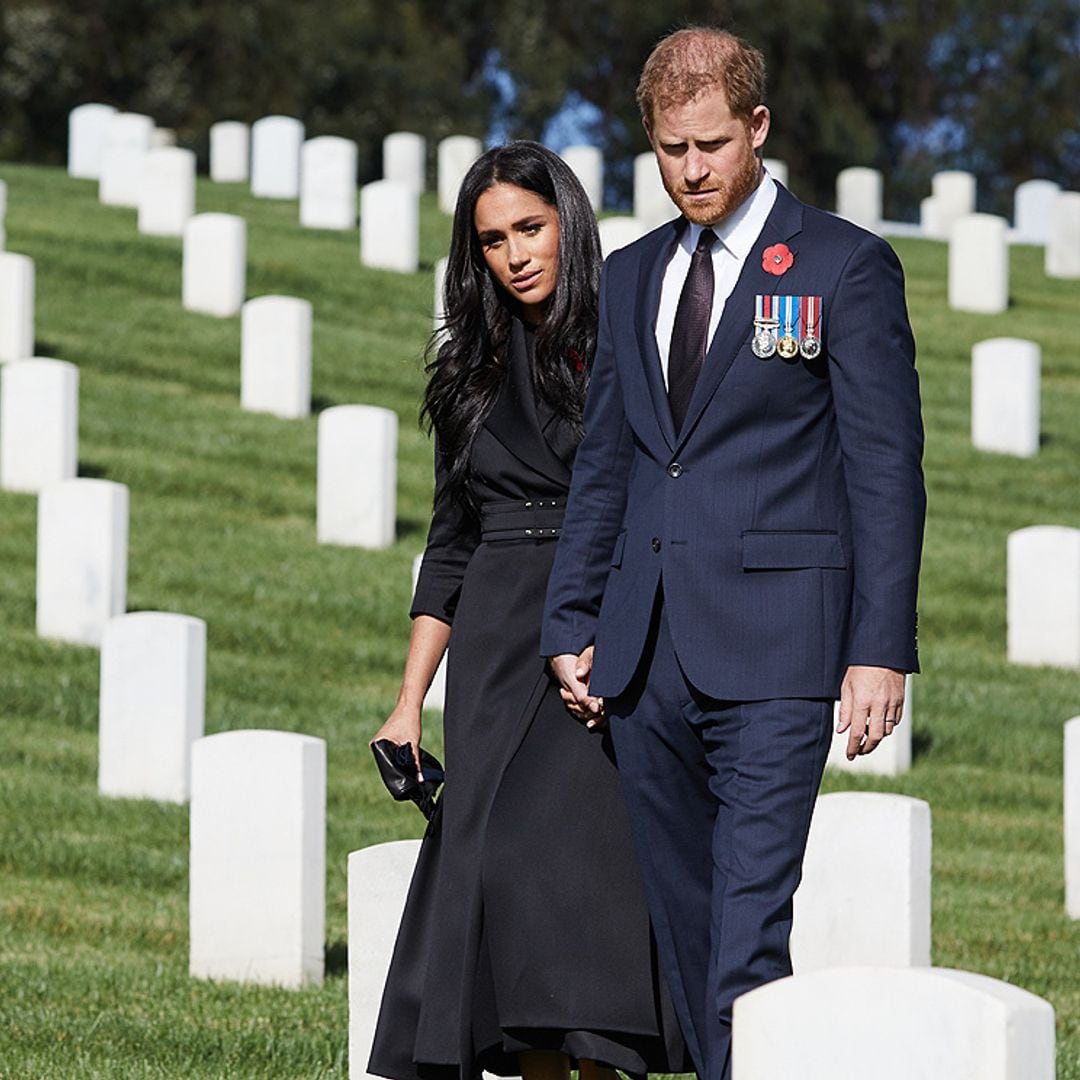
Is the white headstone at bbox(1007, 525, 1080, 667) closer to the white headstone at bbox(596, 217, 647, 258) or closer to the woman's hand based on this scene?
the white headstone at bbox(596, 217, 647, 258)

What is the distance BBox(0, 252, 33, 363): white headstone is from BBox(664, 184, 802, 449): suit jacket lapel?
12002 millimetres

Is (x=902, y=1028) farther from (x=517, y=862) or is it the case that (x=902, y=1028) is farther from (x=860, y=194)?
(x=860, y=194)

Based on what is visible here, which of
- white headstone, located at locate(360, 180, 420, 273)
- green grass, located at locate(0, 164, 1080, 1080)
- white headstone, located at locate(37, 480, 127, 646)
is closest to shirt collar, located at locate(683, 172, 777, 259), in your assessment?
green grass, located at locate(0, 164, 1080, 1080)

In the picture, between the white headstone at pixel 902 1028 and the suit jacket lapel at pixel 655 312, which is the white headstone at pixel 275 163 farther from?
the white headstone at pixel 902 1028

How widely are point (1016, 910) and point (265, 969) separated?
2.62 meters

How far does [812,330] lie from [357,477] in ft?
29.3

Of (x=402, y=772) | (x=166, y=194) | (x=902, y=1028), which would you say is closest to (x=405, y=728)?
(x=402, y=772)

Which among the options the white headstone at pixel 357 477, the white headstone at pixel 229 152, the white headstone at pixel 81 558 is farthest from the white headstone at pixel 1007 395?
the white headstone at pixel 229 152

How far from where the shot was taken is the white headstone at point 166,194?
2123 centimetres

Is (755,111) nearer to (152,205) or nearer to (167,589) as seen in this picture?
(167,589)

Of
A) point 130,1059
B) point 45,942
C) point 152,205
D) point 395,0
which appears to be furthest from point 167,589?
point 395,0

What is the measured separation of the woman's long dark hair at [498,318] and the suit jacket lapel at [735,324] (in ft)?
1.76

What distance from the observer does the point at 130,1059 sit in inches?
227

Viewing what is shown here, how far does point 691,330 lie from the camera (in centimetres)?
431
